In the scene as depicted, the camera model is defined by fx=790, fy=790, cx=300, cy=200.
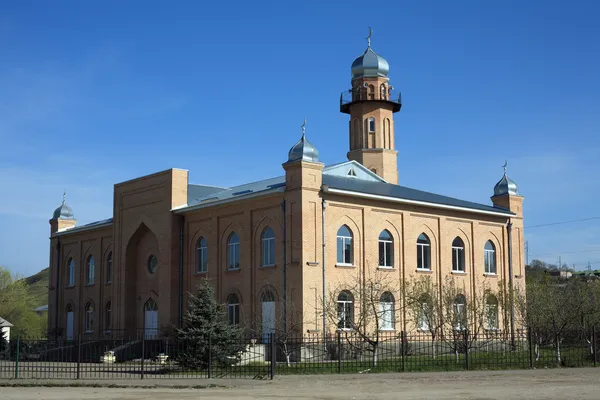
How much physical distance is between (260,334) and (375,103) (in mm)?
17179

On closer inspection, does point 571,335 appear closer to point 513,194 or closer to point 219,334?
point 513,194

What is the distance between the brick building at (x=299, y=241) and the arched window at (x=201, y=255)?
6 centimetres

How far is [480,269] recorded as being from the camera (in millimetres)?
36031

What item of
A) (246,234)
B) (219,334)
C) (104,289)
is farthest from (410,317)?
(104,289)

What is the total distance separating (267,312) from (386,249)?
5.69 meters

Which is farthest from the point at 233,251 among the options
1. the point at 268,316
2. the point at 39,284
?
the point at 39,284

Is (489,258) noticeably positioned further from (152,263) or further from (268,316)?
(152,263)

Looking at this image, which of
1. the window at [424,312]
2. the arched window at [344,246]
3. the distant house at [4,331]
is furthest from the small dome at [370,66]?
the distant house at [4,331]

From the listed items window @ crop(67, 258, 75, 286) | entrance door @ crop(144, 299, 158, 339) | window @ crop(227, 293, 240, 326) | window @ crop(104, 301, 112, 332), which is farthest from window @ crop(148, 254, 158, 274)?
window @ crop(67, 258, 75, 286)

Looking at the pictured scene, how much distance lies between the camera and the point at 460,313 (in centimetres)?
3142


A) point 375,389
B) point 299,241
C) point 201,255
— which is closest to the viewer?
point 375,389

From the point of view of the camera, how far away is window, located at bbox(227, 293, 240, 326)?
32.8 meters

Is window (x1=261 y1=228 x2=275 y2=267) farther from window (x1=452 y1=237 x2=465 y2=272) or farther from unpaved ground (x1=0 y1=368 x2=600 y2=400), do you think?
unpaved ground (x1=0 y1=368 x2=600 y2=400)

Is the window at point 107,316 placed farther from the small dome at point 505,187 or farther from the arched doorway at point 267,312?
the small dome at point 505,187
